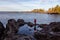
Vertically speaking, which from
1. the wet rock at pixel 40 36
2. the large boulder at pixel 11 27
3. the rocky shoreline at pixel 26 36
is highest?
the large boulder at pixel 11 27

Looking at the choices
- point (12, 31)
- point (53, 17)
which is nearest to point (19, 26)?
point (12, 31)

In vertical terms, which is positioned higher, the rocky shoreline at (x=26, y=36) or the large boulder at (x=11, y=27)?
the large boulder at (x=11, y=27)

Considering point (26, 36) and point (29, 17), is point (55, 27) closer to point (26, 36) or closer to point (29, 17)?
point (26, 36)

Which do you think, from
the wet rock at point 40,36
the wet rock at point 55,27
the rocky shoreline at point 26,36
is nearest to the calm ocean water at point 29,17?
the rocky shoreline at point 26,36

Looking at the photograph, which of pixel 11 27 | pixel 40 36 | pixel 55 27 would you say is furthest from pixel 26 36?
pixel 55 27

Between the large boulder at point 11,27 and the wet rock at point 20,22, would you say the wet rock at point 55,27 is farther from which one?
the large boulder at point 11,27

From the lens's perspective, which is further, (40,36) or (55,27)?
(55,27)

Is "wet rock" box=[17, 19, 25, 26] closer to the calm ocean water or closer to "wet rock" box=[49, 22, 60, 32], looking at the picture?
the calm ocean water

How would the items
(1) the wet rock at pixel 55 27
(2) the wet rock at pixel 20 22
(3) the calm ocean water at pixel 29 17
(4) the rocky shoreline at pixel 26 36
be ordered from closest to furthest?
(4) the rocky shoreline at pixel 26 36
(1) the wet rock at pixel 55 27
(2) the wet rock at pixel 20 22
(3) the calm ocean water at pixel 29 17

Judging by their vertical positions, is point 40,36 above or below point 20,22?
below

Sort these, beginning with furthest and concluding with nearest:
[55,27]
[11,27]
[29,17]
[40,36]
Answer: [29,17]
[55,27]
[11,27]
[40,36]

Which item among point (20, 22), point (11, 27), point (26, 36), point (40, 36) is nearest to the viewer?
point (26, 36)

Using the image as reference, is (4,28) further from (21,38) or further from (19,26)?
(21,38)

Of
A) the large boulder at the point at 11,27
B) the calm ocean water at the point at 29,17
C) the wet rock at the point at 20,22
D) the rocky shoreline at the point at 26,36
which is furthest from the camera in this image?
the calm ocean water at the point at 29,17
